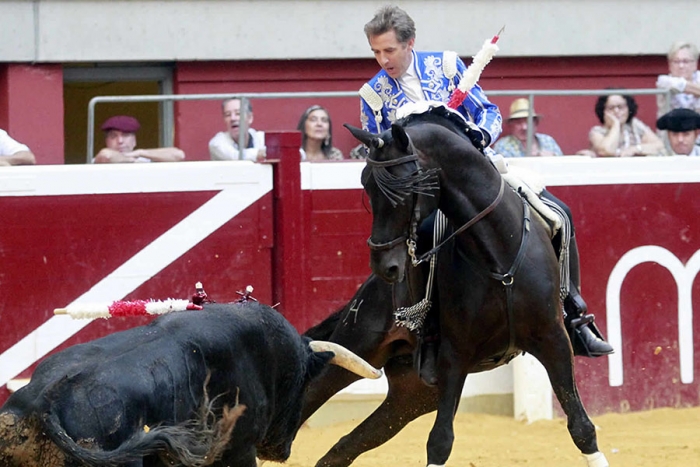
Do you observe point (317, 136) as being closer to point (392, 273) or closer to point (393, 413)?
point (393, 413)

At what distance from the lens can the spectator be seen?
30.0 feet

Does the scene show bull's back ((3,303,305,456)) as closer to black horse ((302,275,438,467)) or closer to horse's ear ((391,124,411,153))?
horse's ear ((391,124,411,153))

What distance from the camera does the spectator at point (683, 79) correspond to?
9141 mm

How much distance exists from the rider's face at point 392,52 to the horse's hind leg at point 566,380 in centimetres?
131

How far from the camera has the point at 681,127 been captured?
331 inches

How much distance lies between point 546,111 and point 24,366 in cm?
495

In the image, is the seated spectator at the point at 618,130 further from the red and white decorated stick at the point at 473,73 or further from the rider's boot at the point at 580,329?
the red and white decorated stick at the point at 473,73

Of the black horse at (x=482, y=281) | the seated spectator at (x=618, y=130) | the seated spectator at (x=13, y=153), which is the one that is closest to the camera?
the black horse at (x=482, y=281)

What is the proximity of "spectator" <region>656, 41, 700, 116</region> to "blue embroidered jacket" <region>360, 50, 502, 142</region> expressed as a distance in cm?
374

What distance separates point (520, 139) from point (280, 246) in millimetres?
2033

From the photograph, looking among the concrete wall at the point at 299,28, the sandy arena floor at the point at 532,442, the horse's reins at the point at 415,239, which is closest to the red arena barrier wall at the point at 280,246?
the sandy arena floor at the point at 532,442

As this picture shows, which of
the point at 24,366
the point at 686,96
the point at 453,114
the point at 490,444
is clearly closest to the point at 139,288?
the point at 24,366

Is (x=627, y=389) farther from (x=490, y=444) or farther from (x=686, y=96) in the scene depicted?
(x=686, y=96)

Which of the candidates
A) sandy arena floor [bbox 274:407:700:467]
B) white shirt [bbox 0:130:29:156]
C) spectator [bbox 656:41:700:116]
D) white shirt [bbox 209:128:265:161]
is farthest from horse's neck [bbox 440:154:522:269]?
spectator [bbox 656:41:700:116]
